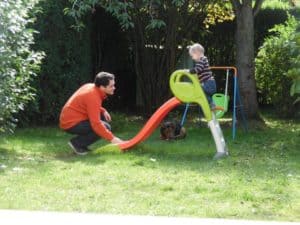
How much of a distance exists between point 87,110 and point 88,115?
0.25 feet

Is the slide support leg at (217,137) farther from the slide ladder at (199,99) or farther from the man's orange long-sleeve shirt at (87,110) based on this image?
the man's orange long-sleeve shirt at (87,110)

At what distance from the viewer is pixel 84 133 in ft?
32.8

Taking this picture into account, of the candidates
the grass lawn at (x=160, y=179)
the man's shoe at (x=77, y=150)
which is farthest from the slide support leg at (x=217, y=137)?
the man's shoe at (x=77, y=150)

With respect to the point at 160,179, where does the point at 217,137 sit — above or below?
above

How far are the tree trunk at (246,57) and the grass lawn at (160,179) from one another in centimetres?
217

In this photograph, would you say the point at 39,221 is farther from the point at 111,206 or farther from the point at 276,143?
the point at 276,143

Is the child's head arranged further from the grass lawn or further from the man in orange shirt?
the grass lawn

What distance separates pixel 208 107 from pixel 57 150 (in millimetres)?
2568

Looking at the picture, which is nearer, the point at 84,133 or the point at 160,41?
the point at 84,133

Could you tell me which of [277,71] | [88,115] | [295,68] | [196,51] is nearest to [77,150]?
[88,115]

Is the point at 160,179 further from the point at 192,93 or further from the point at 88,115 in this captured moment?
the point at 88,115

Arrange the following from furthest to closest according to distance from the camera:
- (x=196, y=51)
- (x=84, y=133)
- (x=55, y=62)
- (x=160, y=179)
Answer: (x=55, y=62), (x=84, y=133), (x=196, y=51), (x=160, y=179)

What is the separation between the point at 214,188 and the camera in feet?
24.5

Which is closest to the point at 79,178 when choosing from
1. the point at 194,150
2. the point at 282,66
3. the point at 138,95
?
the point at 194,150
